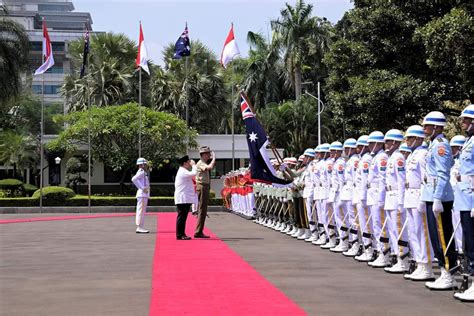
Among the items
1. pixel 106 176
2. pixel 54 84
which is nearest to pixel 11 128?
pixel 106 176

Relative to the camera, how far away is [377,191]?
12.6m

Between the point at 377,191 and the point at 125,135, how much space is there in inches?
1311

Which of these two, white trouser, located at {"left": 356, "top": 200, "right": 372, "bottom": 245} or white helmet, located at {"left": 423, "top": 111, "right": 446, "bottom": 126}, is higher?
white helmet, located at {"left": 423, "top": 111, "right": 446, "bottom": 126}

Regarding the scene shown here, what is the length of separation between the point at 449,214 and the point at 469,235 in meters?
0.70

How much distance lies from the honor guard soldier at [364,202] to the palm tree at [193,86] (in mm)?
36713

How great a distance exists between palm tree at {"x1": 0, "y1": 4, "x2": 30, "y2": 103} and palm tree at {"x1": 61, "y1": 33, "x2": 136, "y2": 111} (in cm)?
801

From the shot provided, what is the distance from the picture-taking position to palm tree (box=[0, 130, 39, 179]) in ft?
180

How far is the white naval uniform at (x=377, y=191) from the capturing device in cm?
1247

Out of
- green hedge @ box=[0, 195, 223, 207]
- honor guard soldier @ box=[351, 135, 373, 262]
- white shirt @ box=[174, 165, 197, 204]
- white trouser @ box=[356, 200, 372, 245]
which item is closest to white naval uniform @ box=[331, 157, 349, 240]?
honor guard soldier @ box=[351, 135, 373, 262]

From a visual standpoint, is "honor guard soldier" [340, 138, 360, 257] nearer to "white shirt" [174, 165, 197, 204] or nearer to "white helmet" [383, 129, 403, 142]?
"white helmet" [383, 129, 403, 142]

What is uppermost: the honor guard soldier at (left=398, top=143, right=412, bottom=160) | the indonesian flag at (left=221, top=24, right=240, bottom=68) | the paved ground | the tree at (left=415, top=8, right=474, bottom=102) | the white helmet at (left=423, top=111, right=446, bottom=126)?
the indonesian flag at (left=221, top=24, right=240, bottom=68)

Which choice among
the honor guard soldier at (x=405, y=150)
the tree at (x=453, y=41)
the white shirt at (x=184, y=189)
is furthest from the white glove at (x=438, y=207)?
the tree at (x=453, y=41)

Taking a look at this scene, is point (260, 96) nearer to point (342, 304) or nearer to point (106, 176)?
point (106, 176)

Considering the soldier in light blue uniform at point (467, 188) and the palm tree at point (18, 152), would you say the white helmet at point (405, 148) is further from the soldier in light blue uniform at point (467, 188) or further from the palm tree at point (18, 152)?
the palm tree at point (18, 152)
